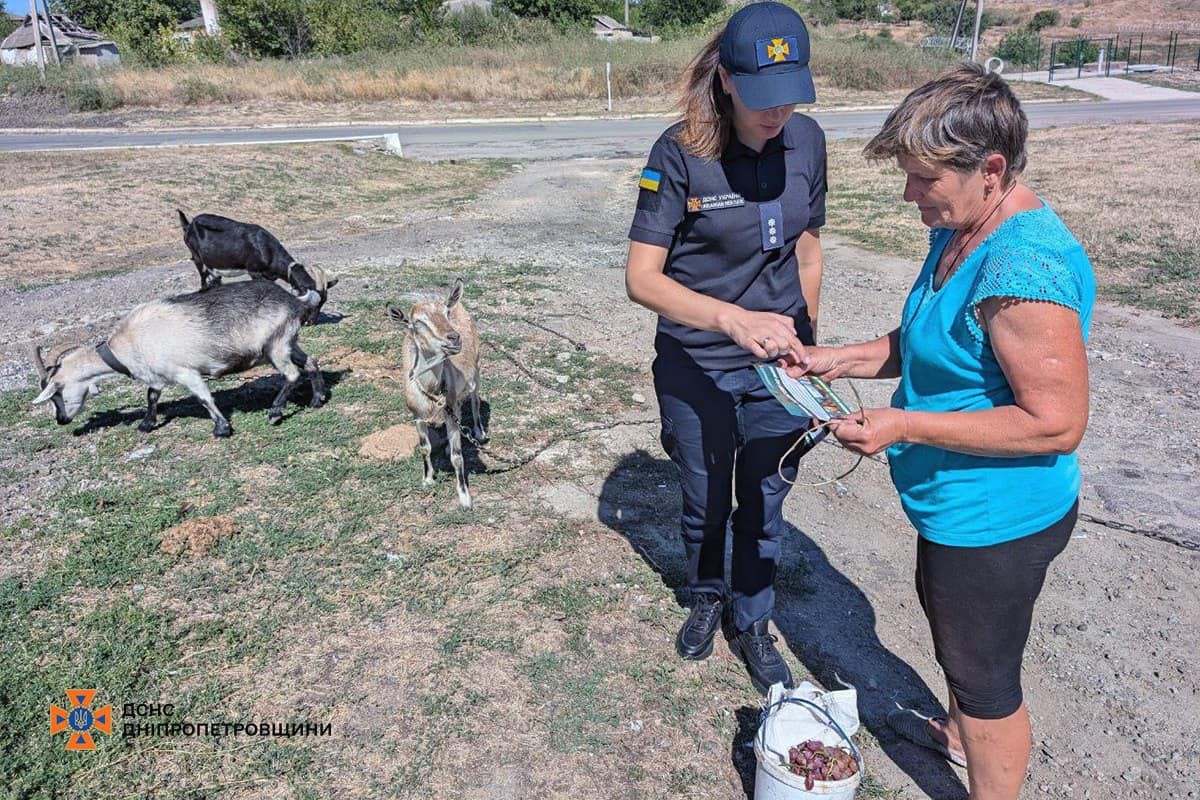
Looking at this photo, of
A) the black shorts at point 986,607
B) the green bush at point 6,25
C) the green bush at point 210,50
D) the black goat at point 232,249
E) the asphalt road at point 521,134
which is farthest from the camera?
the green bush at point 6,25

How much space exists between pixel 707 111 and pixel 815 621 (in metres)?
2.41

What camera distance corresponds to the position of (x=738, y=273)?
2861 millimetres

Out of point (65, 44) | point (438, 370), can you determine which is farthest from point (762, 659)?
point (65, 44)

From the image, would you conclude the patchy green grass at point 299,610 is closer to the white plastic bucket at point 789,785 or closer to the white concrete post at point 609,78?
the white plastic bucket at point 789,785

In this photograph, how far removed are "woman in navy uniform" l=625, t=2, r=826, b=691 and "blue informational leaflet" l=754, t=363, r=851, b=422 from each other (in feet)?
0.28

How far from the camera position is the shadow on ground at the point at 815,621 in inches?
120

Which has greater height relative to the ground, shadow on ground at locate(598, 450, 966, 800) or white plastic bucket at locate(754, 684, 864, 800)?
white plastic bucket at locate(754, 684, 864, 800)

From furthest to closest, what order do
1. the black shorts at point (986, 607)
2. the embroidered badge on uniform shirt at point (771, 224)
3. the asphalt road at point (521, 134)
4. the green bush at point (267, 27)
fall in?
the green bush at point (267, 27), the asphalt road at point (521, 134), the embroidered badge on uniform shirt at point (771, 224), the black shorts at point (986, 607)

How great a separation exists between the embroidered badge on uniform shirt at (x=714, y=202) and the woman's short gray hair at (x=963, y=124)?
→ 2.45ft

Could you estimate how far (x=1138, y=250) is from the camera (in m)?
9.46

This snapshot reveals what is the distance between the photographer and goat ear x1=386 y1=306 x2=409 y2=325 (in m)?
4.30

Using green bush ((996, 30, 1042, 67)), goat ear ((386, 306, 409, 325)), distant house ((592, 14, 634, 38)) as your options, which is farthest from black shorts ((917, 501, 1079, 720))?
distant house ((592, 14, 634, 38))

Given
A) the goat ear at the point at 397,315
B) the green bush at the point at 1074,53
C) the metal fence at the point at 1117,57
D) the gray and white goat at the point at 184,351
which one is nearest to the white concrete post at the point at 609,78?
the metal fence at the point at 1117,57

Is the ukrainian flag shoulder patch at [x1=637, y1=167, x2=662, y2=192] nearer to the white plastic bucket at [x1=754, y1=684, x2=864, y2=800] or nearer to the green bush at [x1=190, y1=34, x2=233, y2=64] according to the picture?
the white plastic bucket at [x1=754, y1=684, x2=864, y2=800]
